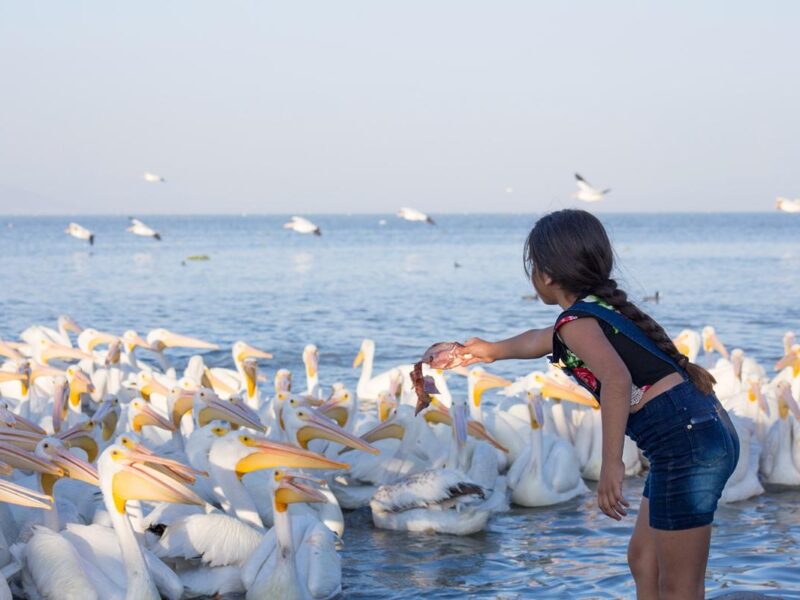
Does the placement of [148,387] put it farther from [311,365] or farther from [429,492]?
[429,492]

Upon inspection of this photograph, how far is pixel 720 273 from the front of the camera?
85.3 feet

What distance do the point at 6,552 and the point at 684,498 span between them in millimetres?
2564

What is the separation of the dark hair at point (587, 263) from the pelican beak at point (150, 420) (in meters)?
3.92

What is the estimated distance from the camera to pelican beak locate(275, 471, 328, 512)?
4.32 metres

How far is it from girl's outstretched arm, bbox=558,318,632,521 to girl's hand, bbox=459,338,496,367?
33 cm

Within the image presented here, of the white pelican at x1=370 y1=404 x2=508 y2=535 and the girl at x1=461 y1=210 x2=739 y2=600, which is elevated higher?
the girl at x1=461 y1=210 x2=739 y2=600

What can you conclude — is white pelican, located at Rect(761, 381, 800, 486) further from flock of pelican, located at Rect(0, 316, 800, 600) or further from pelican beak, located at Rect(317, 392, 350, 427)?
pelican beak, located at Rect(317, 392, 350, 427)

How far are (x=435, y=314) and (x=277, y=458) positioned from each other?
507 inches

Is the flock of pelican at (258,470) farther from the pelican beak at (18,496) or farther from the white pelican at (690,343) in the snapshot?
the white pelican at (690,343)

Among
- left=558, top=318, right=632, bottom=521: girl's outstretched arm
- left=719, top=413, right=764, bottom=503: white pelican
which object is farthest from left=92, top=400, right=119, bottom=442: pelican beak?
left=558, top=318, right=632, bottom=521: girl's outstretched arm

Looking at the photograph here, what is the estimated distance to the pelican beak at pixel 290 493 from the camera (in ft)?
14.2

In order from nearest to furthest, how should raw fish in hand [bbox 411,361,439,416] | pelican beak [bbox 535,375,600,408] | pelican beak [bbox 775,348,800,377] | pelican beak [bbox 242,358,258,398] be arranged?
raw fish in hand [bbox 411,361,439,416]
pelican beak [bbox 535,375,600,408]
pelican beak [bbox 242,358,258,398]
pelican beak [bbox 775,348,800,377]

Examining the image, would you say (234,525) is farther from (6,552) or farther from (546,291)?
(546,291)

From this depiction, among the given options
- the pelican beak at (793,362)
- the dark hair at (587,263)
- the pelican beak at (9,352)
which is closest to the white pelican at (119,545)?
the dark hair at (587,263)
